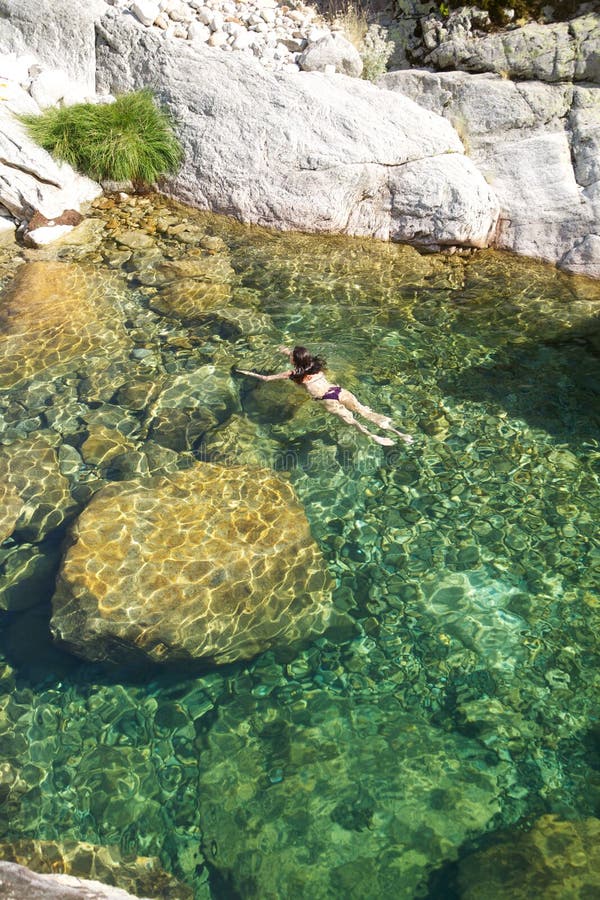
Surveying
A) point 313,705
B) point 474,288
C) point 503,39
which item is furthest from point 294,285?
point 313,705

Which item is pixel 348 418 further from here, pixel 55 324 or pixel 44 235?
pixel 44 235

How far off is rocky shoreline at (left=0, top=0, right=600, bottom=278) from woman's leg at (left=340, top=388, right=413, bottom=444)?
4.03 metres

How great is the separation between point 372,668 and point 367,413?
120 inches

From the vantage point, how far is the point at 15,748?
4.91 metres

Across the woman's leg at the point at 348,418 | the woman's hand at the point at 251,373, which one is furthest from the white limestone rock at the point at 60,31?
the woman's leg at the point at 348,418

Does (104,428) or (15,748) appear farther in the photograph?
(104,428)

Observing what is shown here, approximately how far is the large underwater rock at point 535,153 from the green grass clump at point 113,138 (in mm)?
4425

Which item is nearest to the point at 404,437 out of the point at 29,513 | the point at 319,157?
the point at 29,513

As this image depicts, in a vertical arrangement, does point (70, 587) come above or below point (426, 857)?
above

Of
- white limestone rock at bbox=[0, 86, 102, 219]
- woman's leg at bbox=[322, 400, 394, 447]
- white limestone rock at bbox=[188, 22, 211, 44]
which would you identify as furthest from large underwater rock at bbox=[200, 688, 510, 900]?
white limestone rock at bbox=[188, 22, 211, 44]

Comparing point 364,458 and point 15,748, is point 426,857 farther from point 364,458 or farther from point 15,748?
point 364,458

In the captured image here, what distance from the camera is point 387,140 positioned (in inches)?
416

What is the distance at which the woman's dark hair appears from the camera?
7.73m

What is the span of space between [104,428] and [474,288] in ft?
18.3
